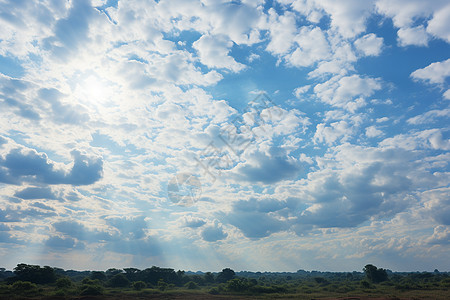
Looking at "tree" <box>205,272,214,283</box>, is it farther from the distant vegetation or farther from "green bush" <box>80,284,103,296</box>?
"green bush" <box>80,284,103,296</box>

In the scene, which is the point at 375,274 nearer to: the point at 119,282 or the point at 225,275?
the point at 225,275

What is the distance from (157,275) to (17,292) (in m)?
52.0

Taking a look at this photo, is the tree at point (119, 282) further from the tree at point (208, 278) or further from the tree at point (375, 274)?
the tree at point (375, 274)

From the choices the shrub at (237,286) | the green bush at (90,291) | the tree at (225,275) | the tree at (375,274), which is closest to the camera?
the green bush at (90,291)

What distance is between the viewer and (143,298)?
63656 mm

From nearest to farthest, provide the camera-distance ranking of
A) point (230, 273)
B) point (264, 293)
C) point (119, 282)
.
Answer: point (264, 293) → point (119, 282) → point (230, 273)

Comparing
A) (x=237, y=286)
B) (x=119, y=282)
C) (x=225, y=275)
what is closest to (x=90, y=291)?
(x=119, y=282)

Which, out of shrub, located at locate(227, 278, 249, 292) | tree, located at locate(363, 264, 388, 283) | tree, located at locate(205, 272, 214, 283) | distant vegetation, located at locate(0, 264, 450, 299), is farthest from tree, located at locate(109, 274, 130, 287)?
tree, located at locate(363, 264, 388, 283)

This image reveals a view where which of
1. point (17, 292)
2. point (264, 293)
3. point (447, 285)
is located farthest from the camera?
point (447, 285)

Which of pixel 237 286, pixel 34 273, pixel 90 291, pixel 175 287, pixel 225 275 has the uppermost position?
pixel 34 273

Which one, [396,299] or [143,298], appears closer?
[396,299]

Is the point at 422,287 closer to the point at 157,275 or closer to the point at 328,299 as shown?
the point at 328,299

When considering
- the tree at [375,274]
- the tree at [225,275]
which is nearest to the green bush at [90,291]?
the tree at [225,275]

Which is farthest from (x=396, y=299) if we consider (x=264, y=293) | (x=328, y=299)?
(x=264, y=293)
